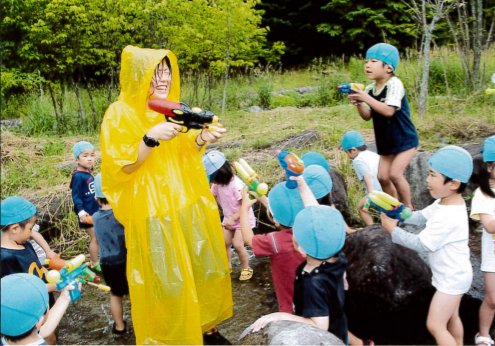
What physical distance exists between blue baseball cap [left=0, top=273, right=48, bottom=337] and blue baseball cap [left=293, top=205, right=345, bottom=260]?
45.9 inches

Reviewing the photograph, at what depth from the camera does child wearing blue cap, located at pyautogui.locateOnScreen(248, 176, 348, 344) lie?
2201mm

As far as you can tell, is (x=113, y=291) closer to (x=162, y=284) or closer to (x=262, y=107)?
(x=162, y=284)

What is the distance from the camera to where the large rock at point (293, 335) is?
2047 millimetres

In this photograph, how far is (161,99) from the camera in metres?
2.77

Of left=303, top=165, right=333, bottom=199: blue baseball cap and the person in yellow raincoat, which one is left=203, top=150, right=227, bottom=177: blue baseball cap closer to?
the person in yellow raincoat

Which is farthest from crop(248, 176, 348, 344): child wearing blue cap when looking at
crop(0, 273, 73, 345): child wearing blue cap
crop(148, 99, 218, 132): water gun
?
crop(0, 273, 73, 345): child wearing blue cap

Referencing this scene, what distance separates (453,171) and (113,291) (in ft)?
7.73

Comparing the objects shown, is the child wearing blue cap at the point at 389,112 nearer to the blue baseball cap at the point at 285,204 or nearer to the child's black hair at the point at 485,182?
the child's black hair at the point at 485,182

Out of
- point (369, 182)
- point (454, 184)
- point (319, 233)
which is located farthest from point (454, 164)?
point (369, 182)

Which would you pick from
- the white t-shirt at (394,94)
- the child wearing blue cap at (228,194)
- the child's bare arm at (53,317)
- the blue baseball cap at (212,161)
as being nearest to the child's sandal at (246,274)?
the child wearing blue cap at (228,194)

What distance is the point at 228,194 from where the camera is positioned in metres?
4.21

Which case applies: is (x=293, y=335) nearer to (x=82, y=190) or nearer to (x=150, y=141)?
(x=150, y=141)

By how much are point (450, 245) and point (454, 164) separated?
1.55 ft

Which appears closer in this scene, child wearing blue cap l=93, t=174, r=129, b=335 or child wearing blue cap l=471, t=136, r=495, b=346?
child wearing blue cap l=471, t=136, r=495, b=346
